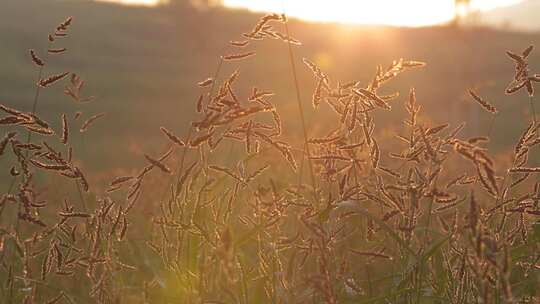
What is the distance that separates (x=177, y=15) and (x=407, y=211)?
53.5m

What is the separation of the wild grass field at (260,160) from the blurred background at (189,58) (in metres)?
0.32

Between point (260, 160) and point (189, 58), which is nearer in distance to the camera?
point (260, 160)

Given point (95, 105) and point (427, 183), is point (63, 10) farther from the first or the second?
point (427, 183)

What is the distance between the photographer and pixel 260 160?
4.85 metres

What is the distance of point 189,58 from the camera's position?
222 feet

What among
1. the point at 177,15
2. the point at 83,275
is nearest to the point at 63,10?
the point at 177,15

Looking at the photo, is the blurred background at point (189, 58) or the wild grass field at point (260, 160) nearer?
the wild grass field at point (260, 160)

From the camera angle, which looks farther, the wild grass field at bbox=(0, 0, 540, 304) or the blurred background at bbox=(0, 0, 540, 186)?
the blurred background at bbox=(0, 0, 540, 186)

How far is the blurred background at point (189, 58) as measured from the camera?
4209 cm

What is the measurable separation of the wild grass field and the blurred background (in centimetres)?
32

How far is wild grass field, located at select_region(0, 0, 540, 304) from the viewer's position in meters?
2.31

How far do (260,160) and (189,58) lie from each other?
63.7 metres

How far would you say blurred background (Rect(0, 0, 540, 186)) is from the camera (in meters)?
42.1

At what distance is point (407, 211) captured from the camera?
235 centimetres
